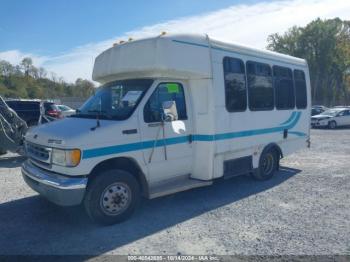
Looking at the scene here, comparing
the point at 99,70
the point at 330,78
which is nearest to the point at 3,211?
the point at 99,70

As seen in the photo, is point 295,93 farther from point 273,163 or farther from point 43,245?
point 43,245

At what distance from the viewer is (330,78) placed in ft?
184

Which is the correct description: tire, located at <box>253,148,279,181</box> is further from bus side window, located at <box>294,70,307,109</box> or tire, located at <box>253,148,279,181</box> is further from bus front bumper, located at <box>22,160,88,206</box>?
bus front bumper, located at <box>22,160,88,206</box>

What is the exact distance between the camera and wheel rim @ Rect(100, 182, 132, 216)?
16.4 ft

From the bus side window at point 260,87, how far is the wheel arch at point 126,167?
127 inches

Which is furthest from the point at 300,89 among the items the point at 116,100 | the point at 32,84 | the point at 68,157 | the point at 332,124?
the point at 32,84

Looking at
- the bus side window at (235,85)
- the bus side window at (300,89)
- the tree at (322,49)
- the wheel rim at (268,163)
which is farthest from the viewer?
the tree at (322,49)

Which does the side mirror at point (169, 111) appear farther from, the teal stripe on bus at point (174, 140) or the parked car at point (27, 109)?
the parked car at point (27, 109)

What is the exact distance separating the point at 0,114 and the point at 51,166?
6.47 meters

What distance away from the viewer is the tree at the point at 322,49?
5275 cm

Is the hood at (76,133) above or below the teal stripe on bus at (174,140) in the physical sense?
above

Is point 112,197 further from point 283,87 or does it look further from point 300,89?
point 300,89

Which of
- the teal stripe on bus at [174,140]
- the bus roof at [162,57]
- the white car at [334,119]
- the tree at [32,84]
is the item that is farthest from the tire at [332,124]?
the tree at [32,84]

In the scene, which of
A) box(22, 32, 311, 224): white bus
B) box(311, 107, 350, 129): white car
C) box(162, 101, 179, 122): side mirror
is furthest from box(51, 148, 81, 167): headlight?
box(311, 107, 350, 129): white car
